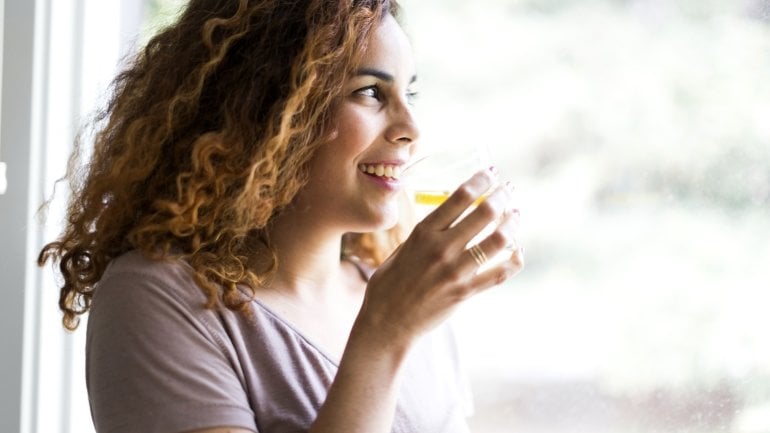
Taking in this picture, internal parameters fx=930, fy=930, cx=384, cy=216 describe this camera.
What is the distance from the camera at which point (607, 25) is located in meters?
1.57

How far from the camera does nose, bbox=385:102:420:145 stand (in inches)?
51.6

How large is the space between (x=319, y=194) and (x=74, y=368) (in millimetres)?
604

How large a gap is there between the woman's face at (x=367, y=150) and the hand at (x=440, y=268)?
0.48 ft

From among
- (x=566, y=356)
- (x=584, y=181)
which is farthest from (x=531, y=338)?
(x=584, y=181)

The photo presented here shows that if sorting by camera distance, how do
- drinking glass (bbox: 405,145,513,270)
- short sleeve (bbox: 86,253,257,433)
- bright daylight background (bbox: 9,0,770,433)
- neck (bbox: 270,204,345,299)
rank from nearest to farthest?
short sleeve (bbox: 86,253,257,433) → drinking glass (bbox: 405,145,513,270) → neck (bbox: 270,204,345,299) → bright daylight background (bbox: 9,0,770,433)

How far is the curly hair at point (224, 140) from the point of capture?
1264 mm

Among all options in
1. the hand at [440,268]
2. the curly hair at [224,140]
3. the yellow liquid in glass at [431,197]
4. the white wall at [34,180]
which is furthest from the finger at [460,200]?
the white wall at [34,180]

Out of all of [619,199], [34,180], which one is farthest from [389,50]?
[34,180]

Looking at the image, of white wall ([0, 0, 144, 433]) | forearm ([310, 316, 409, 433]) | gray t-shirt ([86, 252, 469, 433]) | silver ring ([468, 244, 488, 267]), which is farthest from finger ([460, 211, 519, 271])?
white wall ([0, 0, 144, 433])

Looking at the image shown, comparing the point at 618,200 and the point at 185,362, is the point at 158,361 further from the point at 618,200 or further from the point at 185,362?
the point at 618,200

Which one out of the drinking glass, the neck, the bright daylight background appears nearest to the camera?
the drinking glass

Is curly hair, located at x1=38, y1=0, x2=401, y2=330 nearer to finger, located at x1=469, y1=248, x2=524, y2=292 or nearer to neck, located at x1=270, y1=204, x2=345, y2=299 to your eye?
neck, located at x1=270, y1=204, x2=345, y2=299

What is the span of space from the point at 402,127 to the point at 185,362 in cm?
44

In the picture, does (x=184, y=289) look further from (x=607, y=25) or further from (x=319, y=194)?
(x=607, y=25)
